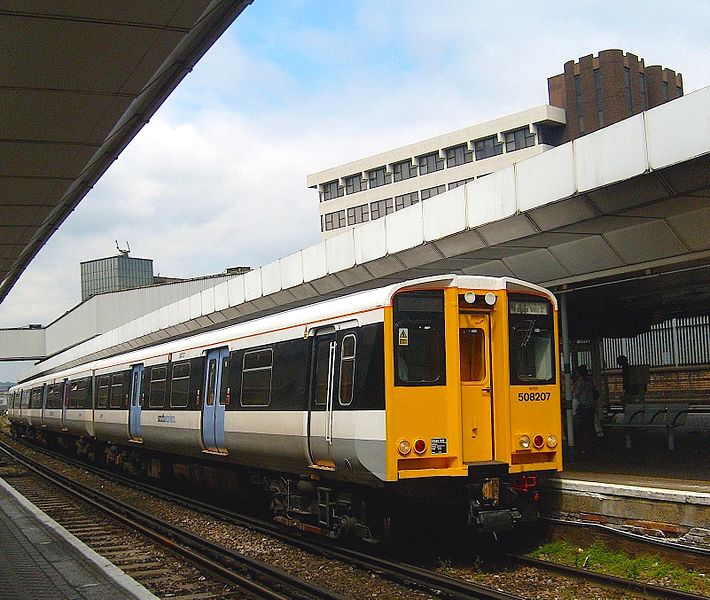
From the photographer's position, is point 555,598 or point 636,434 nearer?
point 555,598

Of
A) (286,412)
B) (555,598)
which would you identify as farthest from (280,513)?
(555,598)

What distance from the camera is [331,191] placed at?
3841 inches

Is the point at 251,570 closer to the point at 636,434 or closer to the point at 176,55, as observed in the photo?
the point at 176,55

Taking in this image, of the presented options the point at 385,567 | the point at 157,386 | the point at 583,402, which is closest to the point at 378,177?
the point at 157,386

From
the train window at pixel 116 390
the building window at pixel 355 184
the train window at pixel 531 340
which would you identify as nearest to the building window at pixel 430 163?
the building window at pixel 355 184

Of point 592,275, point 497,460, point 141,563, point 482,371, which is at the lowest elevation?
point 141,563

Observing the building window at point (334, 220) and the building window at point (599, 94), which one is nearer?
the building window at point (599, 94)

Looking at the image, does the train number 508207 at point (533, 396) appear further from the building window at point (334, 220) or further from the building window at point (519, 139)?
the building window at point (334, 220)

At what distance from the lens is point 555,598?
8.32 meters

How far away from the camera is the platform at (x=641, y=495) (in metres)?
8.96

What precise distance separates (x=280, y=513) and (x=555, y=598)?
205 inches

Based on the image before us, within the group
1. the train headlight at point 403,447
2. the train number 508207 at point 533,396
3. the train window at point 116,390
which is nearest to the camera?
the train headlight at point 403,447

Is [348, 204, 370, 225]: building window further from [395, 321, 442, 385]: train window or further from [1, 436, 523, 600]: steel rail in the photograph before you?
[395, 321, 442, 385]: train window

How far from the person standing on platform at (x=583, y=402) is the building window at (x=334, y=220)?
79240 mm
